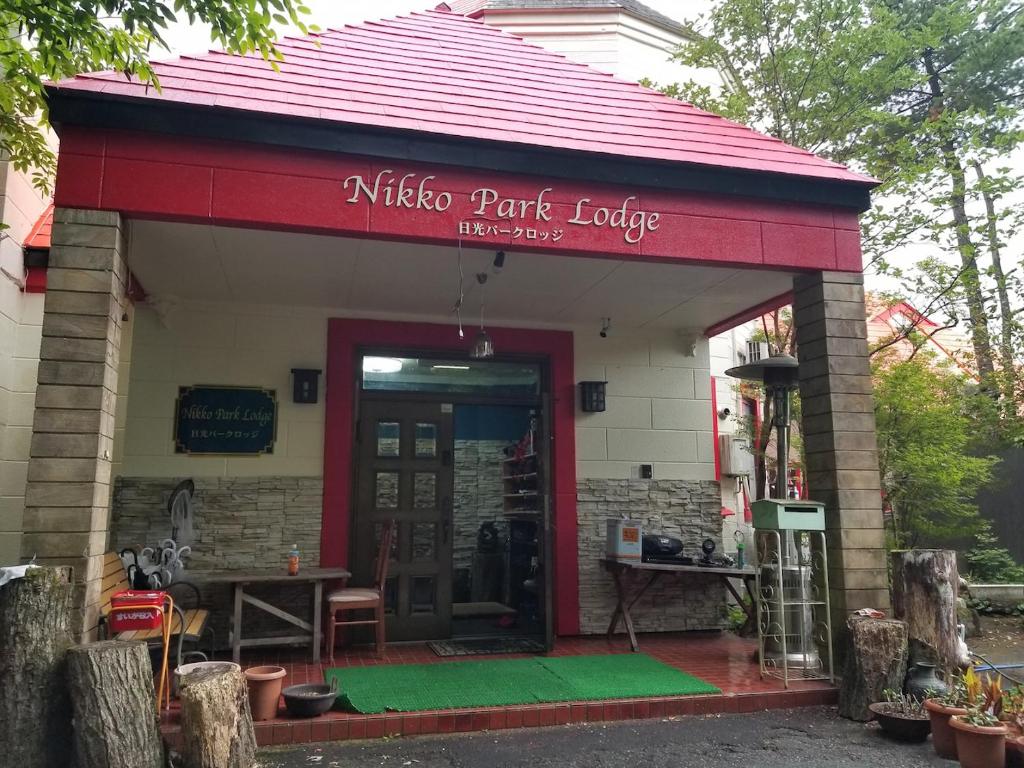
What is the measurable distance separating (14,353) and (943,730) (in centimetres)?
676

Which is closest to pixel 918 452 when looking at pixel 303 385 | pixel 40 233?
pixel 303 385

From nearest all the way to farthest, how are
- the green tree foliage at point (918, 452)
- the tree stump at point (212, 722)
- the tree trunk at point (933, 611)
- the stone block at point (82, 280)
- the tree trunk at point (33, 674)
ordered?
1. the tree trunk at point (33, 674)
2. the tree stump at point (212, 722)
3. the stone block at point (82, 280)
4. the tree trunk at point (933, 611)
5. the green tree foliage at point (918, 452)

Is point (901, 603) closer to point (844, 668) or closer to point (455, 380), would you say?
point (844, 668)

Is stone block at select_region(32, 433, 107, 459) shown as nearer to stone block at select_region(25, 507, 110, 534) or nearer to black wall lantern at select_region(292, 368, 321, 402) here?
stone block at select_region(25, 507, 110, 534)

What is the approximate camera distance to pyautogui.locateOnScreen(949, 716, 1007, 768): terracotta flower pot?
3.54 metres

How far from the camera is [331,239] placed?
4949mm

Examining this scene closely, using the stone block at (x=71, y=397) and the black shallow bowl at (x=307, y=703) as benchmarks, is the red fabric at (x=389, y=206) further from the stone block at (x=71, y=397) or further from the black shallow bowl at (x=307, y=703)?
the black shallow bowl at (x=307, y=703)

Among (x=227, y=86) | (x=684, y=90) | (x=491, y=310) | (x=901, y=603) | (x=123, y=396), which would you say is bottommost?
(x=901, y=603)

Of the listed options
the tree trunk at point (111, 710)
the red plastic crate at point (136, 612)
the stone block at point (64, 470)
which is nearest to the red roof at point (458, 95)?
the stone block at point (64, 470)

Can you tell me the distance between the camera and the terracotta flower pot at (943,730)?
12.6 feet

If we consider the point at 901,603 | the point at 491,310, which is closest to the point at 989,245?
the point at 901,603

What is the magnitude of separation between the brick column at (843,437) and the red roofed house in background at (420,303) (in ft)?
0.07

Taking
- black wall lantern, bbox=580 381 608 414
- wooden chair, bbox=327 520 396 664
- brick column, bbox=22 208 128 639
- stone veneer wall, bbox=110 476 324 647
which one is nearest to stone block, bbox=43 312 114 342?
brick column, bbox=22 208 128 639

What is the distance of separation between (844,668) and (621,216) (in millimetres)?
3227
